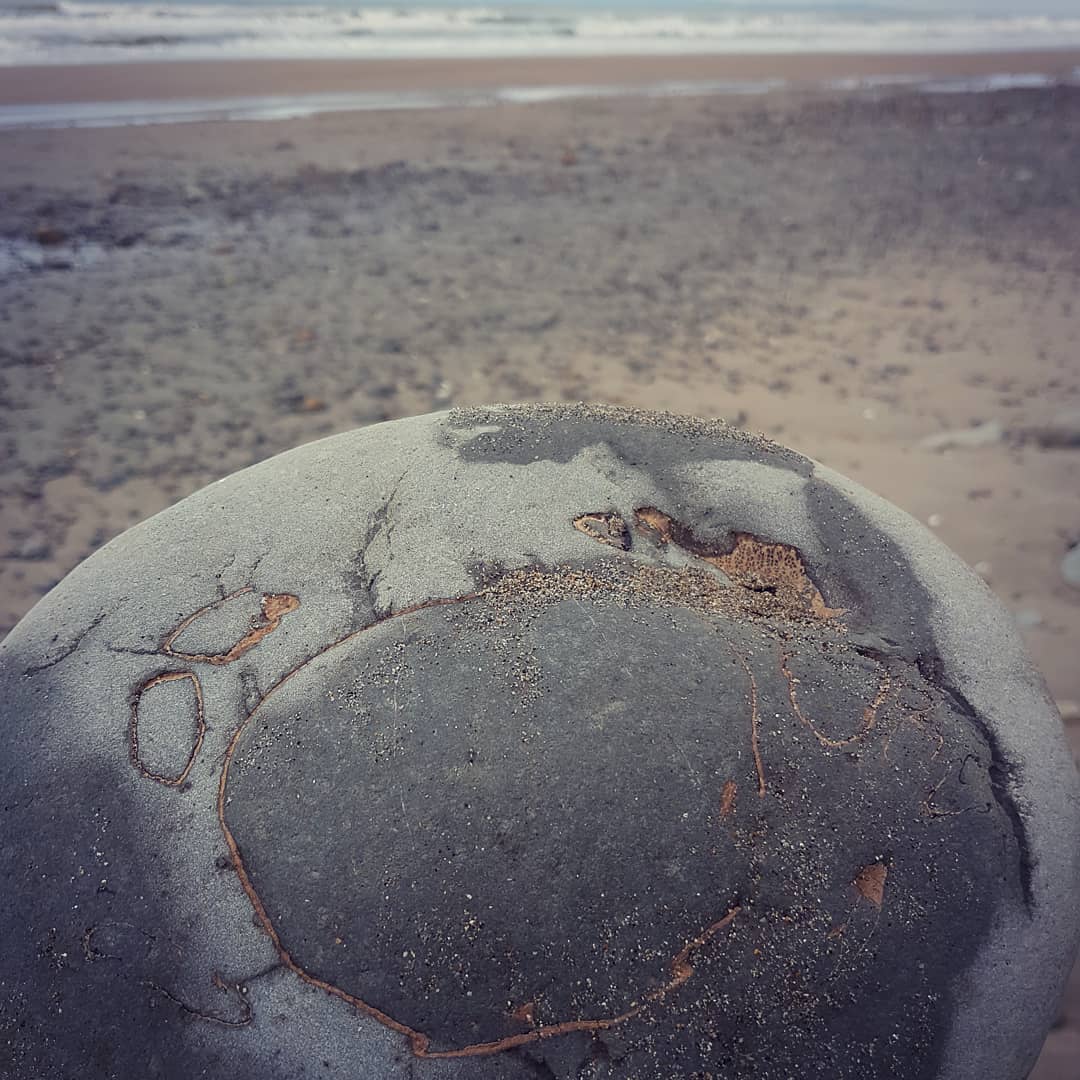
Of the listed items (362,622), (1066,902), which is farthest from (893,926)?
(362,622)

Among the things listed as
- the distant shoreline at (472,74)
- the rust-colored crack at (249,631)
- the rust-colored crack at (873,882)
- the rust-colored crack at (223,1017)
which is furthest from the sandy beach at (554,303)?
the distant shoreline at (472,74)

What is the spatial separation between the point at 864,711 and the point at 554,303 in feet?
22.0

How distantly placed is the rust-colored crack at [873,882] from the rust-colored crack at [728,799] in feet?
0.99

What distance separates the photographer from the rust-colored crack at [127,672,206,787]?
1822mm

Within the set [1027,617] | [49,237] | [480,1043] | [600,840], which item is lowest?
[1027,617]

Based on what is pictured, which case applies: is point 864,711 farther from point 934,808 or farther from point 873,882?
point 873,882

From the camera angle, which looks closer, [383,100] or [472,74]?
[383,100]

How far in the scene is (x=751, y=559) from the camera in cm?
228

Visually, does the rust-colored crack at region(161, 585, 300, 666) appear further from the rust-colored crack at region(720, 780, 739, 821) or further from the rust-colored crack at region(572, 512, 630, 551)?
the rust-colored crack at region(720, 780, 739, 821)

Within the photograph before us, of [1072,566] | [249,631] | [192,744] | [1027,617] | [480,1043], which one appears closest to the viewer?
[480,1043]

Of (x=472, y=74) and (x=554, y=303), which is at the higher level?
(x=472, y=74)

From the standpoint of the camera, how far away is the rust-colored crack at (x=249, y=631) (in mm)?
2004

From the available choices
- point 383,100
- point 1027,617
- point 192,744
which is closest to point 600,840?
point 192,744

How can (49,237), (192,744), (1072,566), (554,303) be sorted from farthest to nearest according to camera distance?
1. (49,237)
2. (554,303)
3. (1072,566)
4. (192,744)
